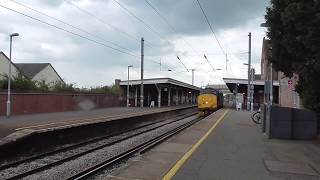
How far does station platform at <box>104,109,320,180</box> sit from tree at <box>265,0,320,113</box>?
2389 millimetres

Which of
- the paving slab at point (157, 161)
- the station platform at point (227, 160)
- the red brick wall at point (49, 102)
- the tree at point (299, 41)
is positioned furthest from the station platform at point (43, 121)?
the tree at point (299, 41)

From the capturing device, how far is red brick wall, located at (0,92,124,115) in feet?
149

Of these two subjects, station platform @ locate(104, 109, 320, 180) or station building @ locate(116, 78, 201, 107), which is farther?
station building @ locate(116, 78, 201, 107)

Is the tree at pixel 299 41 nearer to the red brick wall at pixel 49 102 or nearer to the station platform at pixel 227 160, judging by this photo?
the station platform at pixel 227 160

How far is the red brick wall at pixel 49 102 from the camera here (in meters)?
45.3

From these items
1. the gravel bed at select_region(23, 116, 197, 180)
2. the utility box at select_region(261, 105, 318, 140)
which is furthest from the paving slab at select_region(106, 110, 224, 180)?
the utility box at select_region(261, 105, 318, 140)

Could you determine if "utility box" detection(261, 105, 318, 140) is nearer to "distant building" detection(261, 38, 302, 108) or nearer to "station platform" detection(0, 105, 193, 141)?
"distant building" detection(261, 38, 302, 108)

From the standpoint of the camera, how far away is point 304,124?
67.4ft

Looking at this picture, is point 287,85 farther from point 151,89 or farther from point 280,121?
Answer: point 151,89

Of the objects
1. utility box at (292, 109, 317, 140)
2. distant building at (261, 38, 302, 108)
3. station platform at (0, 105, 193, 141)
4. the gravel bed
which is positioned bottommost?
the gravel bed

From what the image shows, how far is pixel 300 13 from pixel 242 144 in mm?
6076

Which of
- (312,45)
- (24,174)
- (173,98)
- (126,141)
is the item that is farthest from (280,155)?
(173,98)

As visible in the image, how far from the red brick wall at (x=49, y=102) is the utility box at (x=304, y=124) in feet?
94.8

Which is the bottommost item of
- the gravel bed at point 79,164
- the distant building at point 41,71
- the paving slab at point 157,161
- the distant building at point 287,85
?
the gravel bed at point 79,164
